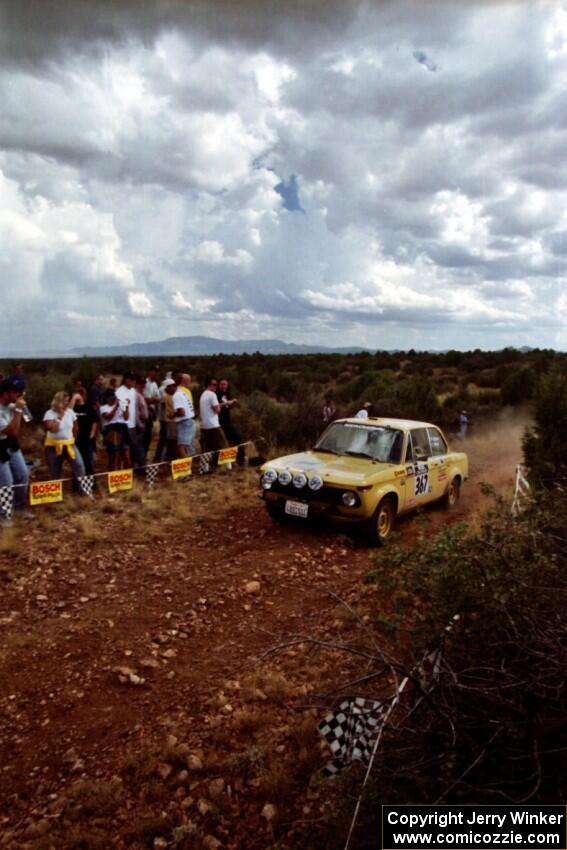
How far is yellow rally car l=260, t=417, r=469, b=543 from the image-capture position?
6707 mm

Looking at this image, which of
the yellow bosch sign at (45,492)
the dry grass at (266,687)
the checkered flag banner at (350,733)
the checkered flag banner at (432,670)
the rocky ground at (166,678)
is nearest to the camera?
the checkered flag banner at (432,670)

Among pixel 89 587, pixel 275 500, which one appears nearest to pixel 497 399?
pixel 275 500

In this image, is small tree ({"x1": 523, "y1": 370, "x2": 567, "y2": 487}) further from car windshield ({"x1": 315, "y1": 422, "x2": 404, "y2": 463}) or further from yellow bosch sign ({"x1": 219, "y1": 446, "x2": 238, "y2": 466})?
yellow bosch sign ({"x1": 219, "y1": 446, "x2": 238, "y2": 466})

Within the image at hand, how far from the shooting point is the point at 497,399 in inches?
953

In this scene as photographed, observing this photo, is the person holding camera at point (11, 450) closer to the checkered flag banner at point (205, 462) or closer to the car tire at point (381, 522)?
the checkered flag banner at point (205, 462)

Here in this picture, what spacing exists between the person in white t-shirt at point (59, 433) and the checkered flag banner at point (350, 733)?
257 inches

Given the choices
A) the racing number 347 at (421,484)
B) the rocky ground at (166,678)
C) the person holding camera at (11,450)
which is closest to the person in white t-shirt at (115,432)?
the person holding camera at (11,450)

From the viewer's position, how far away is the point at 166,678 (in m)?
4.27

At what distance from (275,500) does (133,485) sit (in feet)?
11.8

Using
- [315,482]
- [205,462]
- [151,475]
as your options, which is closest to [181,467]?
[151,475]

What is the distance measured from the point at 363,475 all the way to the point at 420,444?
1.67 metres

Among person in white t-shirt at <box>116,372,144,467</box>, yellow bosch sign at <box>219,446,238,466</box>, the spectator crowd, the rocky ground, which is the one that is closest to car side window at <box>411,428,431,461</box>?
the rocky ground

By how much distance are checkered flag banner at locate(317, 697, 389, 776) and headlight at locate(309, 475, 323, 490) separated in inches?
144

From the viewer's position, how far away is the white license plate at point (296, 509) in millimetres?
6906
